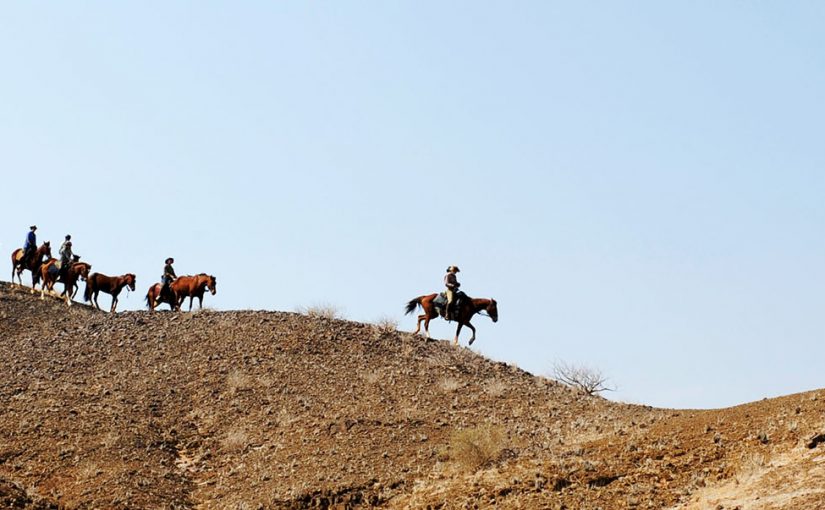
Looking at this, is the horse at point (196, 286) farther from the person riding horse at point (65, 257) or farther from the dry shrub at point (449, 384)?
the dry shrub at point (449, 384)

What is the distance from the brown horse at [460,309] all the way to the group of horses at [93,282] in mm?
8625

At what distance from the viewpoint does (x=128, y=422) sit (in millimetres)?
25422

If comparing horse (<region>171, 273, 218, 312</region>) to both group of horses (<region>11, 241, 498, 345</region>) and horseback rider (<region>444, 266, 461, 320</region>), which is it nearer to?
group of horses (<region>11, 241, 498, 345</region>)

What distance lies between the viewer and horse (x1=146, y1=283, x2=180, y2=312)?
1608 inches

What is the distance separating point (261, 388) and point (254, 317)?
652 centimetres

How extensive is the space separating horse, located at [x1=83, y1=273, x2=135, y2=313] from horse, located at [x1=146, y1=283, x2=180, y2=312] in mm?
1690

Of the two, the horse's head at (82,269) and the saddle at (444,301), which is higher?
the horse's head at (82,269)

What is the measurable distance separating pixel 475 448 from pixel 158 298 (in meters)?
22.5

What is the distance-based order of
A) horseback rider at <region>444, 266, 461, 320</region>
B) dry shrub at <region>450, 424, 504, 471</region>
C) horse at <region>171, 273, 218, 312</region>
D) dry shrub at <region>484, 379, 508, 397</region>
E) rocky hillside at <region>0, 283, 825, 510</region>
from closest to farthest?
rocky hillside at <region>0, 283, 825, 510</region>
dry shrub at <region>450, 424, 504, 471</region>
dry shrub at <region>484, 379, 508, 397</region>
horseback rider at <region>444, 266, 461, 320</region>
horse at <region>171, 273, 218, 312</region>

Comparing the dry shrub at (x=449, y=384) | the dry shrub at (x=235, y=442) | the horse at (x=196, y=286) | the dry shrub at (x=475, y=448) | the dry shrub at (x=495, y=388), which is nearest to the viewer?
the dry shrub at (x=475, y=448)

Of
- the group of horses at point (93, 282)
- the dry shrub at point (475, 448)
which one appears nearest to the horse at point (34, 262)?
the group of horses at point (93, 282)

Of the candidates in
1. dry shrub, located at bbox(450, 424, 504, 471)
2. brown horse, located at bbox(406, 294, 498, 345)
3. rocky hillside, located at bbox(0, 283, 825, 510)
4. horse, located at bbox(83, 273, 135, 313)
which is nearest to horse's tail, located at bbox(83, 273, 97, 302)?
horse, located at bbox(83, 273, 135, 313)

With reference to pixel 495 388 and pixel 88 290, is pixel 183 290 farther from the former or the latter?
pixel 495 388

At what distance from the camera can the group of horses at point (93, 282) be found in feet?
131
